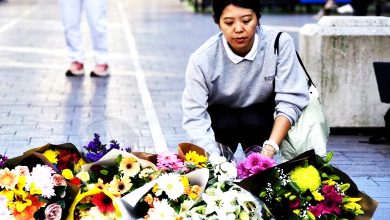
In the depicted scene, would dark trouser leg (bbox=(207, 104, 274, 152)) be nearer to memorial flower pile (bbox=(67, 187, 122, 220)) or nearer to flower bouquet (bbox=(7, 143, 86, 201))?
flower bouquet (bbox=(7, 143, 86, 201))

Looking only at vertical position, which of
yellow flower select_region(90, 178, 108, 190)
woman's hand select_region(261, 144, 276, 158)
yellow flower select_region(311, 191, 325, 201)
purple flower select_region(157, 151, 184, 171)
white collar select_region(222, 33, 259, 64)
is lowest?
woman's hand select_region(261, 144, 276, 158)

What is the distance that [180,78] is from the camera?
1040cm

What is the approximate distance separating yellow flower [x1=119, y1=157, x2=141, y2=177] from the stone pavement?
0.60 m

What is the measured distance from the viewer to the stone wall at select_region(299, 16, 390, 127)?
7.23 m

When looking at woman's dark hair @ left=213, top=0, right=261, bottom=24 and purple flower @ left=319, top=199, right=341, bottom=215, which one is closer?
purple flower @ left=319, top=199, right=341, bottom=215

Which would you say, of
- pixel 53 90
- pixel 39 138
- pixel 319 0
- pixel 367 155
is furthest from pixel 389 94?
pixel 319 0

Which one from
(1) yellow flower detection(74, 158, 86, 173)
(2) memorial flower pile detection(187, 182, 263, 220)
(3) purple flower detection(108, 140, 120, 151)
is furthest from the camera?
(3) purple flower detection(108, 140, 120, 151)

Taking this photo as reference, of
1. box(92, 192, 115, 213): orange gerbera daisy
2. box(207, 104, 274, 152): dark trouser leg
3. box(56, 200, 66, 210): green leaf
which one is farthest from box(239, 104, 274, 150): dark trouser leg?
box(56, 200, 66, 210): green leaf

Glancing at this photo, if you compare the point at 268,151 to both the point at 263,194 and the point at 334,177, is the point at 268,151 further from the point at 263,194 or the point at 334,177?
the point at 263,194

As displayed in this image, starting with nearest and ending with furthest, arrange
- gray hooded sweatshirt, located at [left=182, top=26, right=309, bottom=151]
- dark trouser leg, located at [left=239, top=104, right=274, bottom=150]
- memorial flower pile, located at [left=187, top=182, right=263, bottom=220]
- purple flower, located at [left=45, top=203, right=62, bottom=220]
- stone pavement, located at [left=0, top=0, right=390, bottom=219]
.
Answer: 1. memorial flower pile, located at [left=187, top=182, right=263, bottom=220]
2. purple flower, located at [left=45, top=203, right=62, bottom=220]
3. gray hooded sweatshirt, located at [left=182, top=26, right=309, bottom=151]
4. dark trouser leg, located at [left=239, top=104, right=274, bottom=150]
5. stone pavement, located at [left=0, top=0, right=390, bottom=219]

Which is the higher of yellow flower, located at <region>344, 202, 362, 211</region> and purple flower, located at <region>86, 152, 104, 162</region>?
purple flower, located at <region>86, 152, 104, 162</region>

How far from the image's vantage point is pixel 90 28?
10016mm

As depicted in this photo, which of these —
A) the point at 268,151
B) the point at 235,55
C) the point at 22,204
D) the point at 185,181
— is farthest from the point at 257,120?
the point at 22,204

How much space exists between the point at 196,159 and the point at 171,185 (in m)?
0.30
